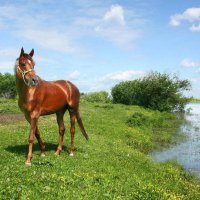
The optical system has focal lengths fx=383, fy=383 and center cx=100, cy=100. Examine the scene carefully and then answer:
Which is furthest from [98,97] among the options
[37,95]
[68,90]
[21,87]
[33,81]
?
[33,81]

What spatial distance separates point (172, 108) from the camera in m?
75.8

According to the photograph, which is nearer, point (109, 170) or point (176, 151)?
point (109, 170)

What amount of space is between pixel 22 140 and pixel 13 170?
8060 mm

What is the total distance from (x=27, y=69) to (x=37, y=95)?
138cm

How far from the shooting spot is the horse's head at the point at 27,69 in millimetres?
14789

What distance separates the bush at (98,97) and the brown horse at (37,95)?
268 ft

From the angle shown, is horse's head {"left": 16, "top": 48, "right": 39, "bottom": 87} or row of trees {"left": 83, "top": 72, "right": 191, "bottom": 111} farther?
row of trees {"left": 83, "top": 72, "right": 191, "bottom": 111}

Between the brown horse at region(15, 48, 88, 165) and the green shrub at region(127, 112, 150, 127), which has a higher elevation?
the brown horse at region(15, 48, 88, 165)

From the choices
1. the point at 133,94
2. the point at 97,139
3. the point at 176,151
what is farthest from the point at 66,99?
the point at 133,94

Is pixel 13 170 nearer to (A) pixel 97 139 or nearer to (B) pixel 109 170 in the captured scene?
(B) pixel 109 170

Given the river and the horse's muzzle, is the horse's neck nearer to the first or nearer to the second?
the horse's muzzle

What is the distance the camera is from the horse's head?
48.5 feet

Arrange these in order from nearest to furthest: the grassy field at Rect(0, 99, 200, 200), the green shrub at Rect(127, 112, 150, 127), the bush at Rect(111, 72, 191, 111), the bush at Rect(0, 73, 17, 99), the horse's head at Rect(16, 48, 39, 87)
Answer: the grassy field at Rect(0, 99, 200, 200), the horse's head at Rect(16, 48, 39, 87), the green shrub at Rect(127, 112, 150, 127), the bush at Rect(111, 72, 191, 111), the bush at Rect(0, 73, 17, 99)

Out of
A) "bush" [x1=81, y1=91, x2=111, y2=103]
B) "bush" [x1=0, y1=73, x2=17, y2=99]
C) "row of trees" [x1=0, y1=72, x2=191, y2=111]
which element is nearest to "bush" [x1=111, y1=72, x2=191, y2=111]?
"row of trees" [x1=0, y1=72, x2=191, y2=111]
